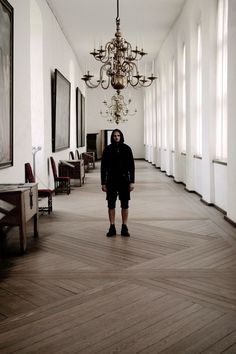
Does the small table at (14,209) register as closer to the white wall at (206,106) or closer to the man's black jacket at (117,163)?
the man's black jacket at (117,163)

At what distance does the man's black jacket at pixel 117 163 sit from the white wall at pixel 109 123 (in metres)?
23.1

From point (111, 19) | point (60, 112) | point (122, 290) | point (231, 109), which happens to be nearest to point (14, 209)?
point (122, 290)

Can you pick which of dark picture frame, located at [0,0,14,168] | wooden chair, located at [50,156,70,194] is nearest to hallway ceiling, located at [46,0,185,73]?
wooden chair, located at [50,156,70,194]

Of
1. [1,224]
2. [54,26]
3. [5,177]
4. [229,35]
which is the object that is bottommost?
[1,224]

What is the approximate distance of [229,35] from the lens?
24.0 feet

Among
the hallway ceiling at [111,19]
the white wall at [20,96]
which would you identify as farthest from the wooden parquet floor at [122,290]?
the hallway ceiling at [111,19]

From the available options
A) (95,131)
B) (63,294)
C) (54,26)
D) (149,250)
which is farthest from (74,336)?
(95,131)

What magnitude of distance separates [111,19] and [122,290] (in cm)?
1140

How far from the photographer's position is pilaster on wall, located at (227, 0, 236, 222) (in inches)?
278

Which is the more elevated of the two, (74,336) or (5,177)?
(5,177)

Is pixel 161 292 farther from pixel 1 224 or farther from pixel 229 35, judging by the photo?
pixel 229 35

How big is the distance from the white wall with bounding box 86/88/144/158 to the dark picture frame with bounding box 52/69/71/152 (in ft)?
48.3

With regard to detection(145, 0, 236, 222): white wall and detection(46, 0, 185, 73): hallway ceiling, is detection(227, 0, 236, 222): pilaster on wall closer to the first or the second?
detection(145, 0, 236, 222): white wall

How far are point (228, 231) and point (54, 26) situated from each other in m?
9.18
